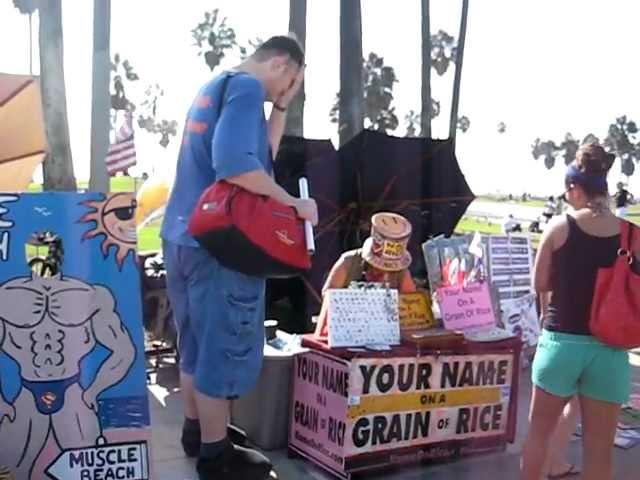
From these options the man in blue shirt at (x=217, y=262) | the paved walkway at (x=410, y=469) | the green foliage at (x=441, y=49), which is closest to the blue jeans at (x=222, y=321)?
the man in blue shirt at (x=217, y=262)

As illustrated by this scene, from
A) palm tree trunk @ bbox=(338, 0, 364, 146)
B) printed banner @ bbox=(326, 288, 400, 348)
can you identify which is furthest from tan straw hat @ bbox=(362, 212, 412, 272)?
palm tree trunk @ bbox=(338, 0, 364, 146)

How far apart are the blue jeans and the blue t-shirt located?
0.12 meters

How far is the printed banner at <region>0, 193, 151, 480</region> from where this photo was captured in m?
2.79

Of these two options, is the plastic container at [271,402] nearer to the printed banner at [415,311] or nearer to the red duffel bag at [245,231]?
the printed banner at [415,311]

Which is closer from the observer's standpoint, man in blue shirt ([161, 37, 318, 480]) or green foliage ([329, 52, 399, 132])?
man in blue shirt ([161, 37, 318, 480])

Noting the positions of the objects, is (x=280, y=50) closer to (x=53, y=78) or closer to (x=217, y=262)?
(x=217, y=262)

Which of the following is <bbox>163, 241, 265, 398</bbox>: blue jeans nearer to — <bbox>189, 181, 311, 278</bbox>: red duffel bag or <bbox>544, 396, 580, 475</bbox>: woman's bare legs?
<bbox>189, 181, 311, 278</bbox>: red duffel bag

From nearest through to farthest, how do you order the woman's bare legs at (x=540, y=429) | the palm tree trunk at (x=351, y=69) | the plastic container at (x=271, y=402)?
the woman's bare legs at (x=540, y=429), the plastic container at (x=271, y=402), the palm tree trunk at (x=351, y=69)

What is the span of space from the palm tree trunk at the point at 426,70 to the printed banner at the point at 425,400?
17312 mm

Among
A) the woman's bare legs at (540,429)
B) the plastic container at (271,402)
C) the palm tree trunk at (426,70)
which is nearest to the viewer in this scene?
the woman's bare legs at (540,429)

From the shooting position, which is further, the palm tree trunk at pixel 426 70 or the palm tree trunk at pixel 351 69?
the palm tree trunk at pixel 426 70

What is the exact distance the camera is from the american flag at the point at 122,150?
1321 cm

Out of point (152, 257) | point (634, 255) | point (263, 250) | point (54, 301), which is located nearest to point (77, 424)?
point (54, 301)

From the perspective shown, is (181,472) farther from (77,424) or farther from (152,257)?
(152,257)
